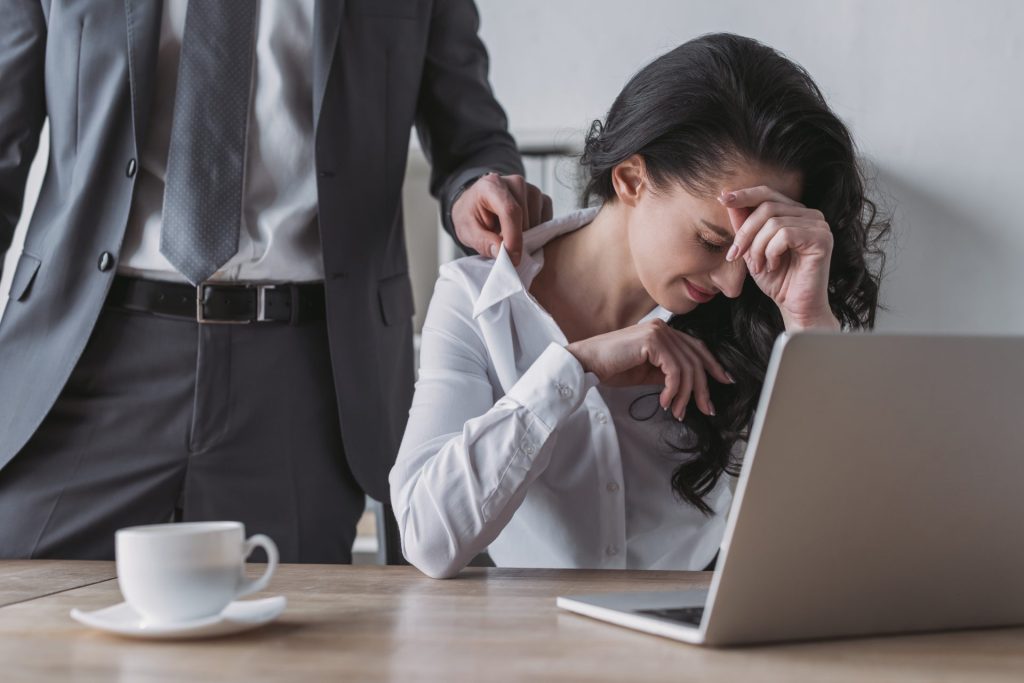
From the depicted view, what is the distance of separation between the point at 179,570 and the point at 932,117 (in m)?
3.31

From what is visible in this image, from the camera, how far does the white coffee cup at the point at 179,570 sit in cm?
81

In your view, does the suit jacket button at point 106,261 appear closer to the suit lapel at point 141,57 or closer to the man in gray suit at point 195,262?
the man in gray suit at point 195,262

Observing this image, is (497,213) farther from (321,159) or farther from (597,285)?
(321,159)

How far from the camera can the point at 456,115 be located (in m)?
1.81

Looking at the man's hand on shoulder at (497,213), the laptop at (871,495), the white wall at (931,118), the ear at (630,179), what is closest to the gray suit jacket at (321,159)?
the man's hand on shoulder at (497,213)

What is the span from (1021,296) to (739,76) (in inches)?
99.1

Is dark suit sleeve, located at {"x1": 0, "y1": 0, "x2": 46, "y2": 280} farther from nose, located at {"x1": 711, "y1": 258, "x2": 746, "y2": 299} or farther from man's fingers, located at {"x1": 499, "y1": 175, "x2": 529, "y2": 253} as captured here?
nose, located at {"x1": 711, "y1": 258, "x2": 746, "y2": 299}

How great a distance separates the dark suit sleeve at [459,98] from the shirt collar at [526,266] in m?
0.21

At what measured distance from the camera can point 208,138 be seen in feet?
5.23

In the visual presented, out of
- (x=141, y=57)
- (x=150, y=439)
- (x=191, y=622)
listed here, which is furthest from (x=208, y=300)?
(x=191, y=622)

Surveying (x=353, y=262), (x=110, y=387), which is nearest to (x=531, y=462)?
(x=353, y=262)

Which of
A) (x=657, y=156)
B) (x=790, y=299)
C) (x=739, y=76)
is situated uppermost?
(x=739, y=76)

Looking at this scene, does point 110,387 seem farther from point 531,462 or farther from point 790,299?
point 790,299

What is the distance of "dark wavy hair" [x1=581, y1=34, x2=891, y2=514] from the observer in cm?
141
